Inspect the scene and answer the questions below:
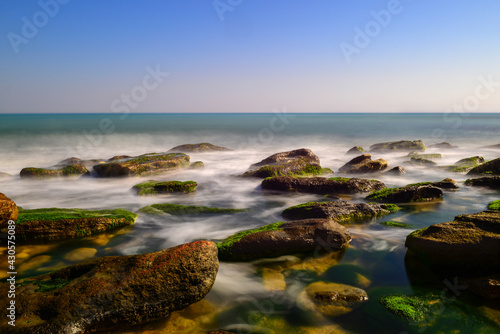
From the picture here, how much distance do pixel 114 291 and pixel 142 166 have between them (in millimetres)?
12970

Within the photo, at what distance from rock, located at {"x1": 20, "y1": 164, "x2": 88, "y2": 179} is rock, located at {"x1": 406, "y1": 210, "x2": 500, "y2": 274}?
53.5 feet

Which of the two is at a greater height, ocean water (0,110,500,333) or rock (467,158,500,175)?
rock (467,158,500,175)

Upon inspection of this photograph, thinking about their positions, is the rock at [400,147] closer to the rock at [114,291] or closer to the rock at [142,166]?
the rock at [142,166]

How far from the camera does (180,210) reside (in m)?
10.4

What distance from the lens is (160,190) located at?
12.7 meters

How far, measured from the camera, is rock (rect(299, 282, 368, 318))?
16.1 feet

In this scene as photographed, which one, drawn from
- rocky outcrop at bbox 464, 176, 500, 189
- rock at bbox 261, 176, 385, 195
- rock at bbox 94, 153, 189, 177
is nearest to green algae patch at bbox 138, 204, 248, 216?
rock at bbox 261, 176, 385, 195

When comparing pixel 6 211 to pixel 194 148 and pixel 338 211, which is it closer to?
pixel 338 211

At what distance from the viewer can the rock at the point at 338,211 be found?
8.91m

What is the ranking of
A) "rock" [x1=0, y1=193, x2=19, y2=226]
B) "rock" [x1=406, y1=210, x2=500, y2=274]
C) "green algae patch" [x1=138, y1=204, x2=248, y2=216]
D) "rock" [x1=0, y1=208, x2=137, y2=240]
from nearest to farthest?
"rock" [x1=406, y1=210, x2=500, y2=274], "rock" [x1=0, y1=193, x2=19, y2=226], "rock" [x1=0, y1=208, x2=137, y2=240], "green algae patch" [x1=138, y1=204, x2=248, y2=216]

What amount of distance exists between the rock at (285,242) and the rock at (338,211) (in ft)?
5.04

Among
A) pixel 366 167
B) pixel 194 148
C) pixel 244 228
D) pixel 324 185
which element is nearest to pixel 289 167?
pixel 324 185

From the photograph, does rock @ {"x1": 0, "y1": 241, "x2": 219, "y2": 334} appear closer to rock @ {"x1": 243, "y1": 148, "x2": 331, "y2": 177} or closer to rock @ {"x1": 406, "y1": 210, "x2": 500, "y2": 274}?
rock @ {"x1": 406, "y1": 210, "x2": 500, "y2": 274}

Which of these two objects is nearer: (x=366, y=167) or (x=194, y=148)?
(x=366, y=167)
